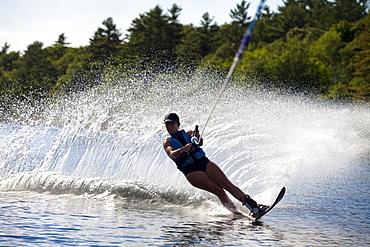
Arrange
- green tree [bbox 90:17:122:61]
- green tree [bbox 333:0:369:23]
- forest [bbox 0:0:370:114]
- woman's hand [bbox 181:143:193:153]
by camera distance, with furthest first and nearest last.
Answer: green tree [bbox 333:0:369:23], green tree [bbox 90:17:122:61], forest [bbox 0:0:370:114], woman's hand [bbox 181:143:193:153]

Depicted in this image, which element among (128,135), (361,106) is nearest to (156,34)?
(361,106)

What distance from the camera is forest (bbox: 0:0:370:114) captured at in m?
50.8

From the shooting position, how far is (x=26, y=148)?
12.2 meters

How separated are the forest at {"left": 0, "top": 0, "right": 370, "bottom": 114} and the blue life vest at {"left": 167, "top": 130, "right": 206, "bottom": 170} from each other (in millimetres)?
36653

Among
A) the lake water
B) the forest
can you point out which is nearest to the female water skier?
the lake water

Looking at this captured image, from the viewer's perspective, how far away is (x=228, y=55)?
6888cm

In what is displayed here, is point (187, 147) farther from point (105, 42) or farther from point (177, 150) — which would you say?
point (105, 42)

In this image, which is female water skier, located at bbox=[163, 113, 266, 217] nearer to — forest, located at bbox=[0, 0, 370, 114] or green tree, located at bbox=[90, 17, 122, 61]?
forest, located at bbox=[0, 0, 370, 114]

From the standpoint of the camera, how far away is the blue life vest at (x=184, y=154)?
8141 mm

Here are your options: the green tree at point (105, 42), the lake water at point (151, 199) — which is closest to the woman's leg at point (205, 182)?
the lake water at point (151, 199)

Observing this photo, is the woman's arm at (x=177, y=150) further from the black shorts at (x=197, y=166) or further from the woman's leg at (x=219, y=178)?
the woman's leg at (x=219, y=178)

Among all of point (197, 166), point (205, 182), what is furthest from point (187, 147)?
point (205, 182)

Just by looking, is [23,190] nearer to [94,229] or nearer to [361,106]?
[94,229]

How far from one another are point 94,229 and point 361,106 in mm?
38342
